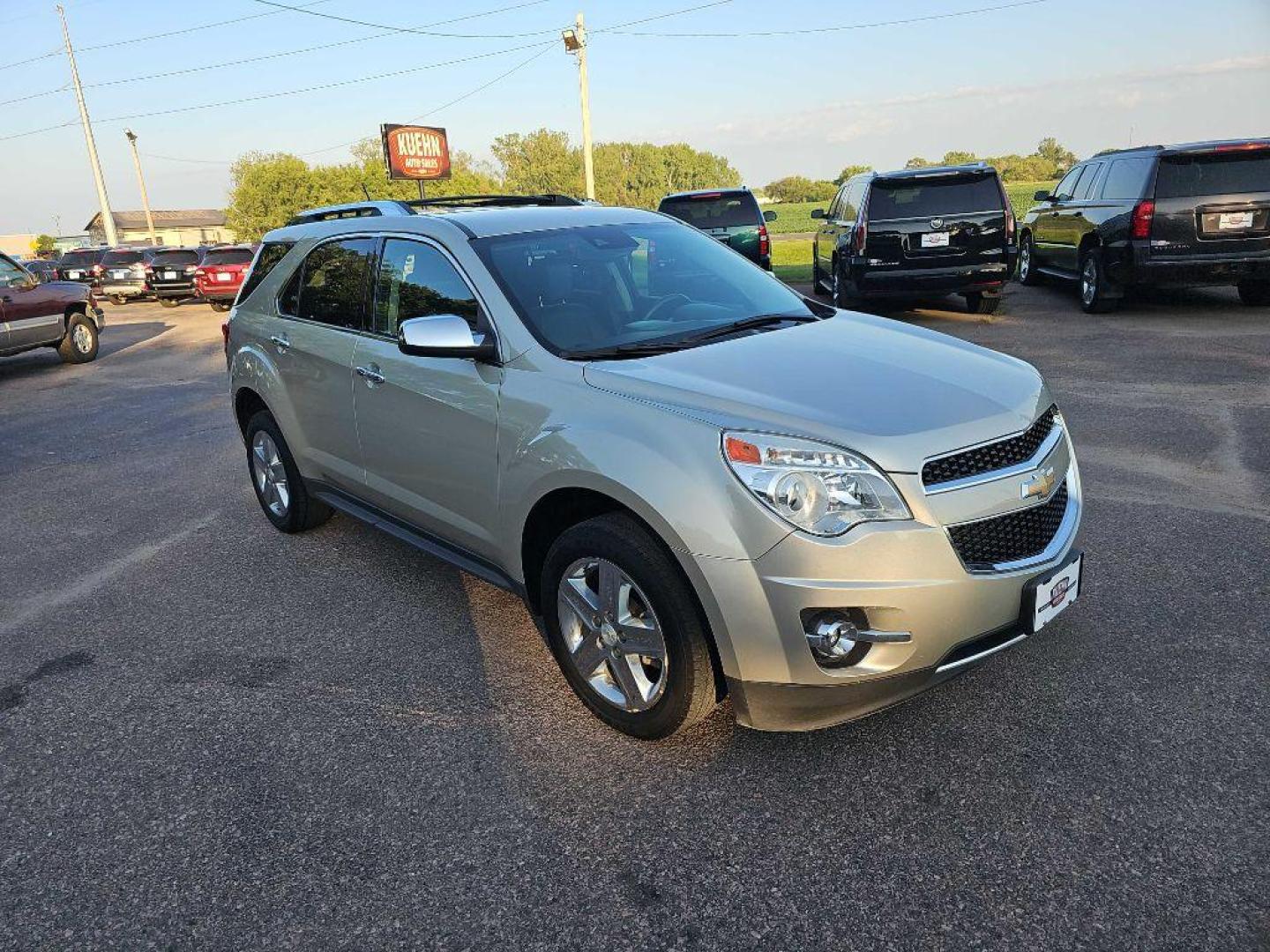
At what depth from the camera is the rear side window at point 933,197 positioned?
37.2ft

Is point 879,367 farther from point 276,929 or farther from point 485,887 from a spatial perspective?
point 276,929

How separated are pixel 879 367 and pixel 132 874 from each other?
9.16ft

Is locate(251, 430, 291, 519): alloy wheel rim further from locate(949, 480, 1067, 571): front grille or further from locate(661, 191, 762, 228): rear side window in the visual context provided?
locate(661, 191, 762, 228): rear side window

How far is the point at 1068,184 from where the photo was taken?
13188 mm

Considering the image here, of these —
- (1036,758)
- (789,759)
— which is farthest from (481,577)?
(1036,758)

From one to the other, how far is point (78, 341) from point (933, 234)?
12596mm

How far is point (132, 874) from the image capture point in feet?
8.86

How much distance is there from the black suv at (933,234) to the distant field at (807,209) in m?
30.0

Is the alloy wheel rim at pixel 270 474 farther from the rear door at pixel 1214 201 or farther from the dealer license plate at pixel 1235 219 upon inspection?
the dealer license plate at pixel 1235 219

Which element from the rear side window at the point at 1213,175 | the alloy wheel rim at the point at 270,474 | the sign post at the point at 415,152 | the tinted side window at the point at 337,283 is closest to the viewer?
the tinted side window at the point at 337,283

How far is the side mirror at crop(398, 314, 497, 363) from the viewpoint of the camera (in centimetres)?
340

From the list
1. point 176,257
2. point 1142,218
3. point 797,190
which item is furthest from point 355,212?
point 797,190

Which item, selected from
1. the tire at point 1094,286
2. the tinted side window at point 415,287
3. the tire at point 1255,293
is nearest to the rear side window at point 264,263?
the tinted side window at point 415,287

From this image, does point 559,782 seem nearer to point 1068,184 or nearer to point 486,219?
point 486,219
